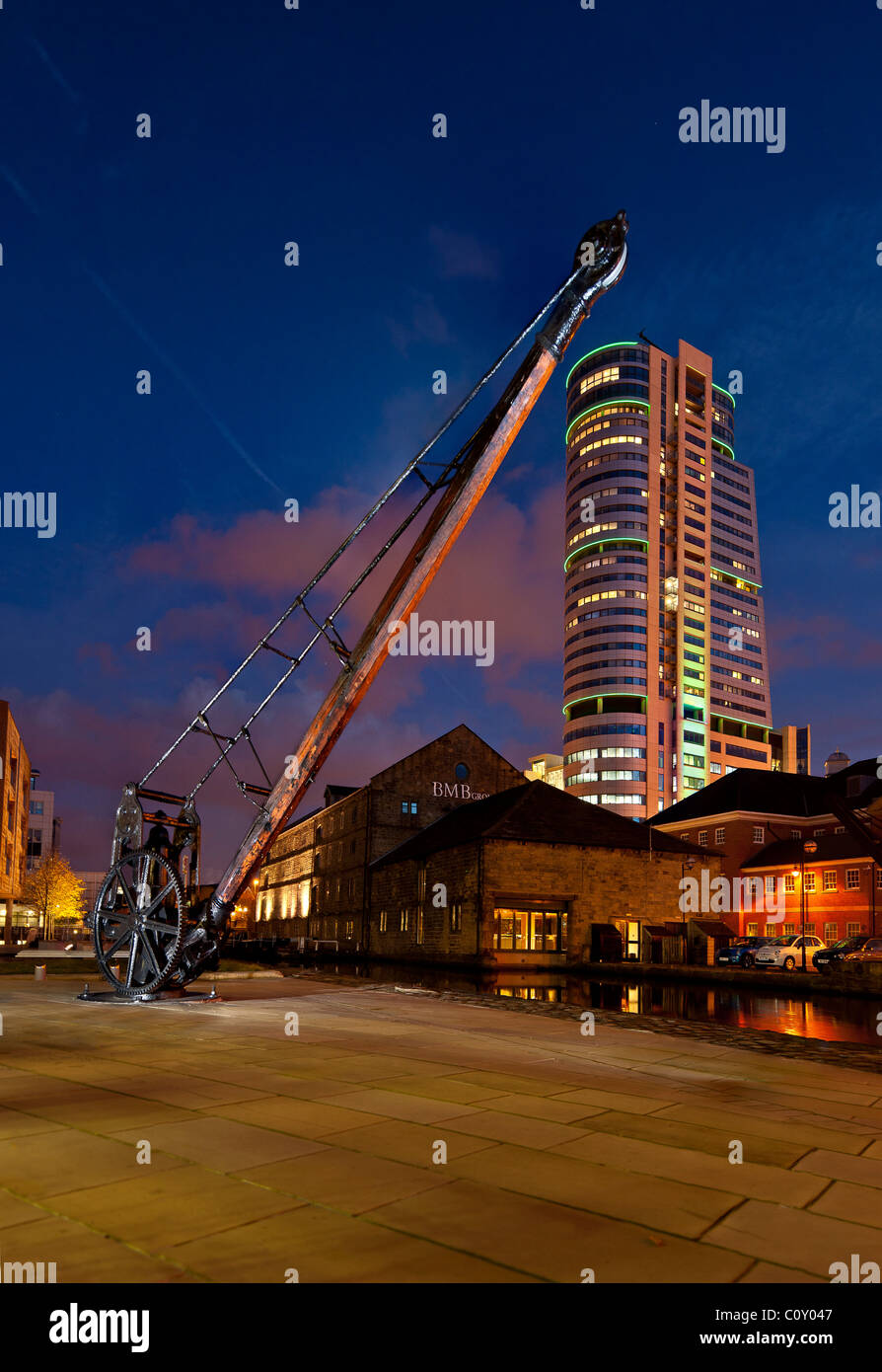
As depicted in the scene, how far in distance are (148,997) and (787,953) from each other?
2904cm

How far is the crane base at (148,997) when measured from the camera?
43.3 feet

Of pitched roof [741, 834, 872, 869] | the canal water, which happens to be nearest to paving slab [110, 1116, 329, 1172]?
the canal water

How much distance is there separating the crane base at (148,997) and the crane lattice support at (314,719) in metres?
0.06

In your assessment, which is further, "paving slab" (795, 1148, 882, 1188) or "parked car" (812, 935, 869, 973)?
"parked car" (812, 935, 869, 973)

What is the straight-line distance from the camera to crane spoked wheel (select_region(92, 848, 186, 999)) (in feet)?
43.3

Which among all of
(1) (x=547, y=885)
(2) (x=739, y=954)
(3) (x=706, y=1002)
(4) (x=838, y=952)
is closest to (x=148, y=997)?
(3) (x=706, y=1002)

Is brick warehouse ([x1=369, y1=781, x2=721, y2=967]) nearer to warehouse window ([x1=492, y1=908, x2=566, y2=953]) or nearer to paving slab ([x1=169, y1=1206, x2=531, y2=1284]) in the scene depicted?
warehouse window ([x1=492, y1=908, x2=566, y2=953])

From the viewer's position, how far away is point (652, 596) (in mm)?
130500

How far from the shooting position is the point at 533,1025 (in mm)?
12078

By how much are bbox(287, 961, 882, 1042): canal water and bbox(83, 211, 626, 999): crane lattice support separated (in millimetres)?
5949
